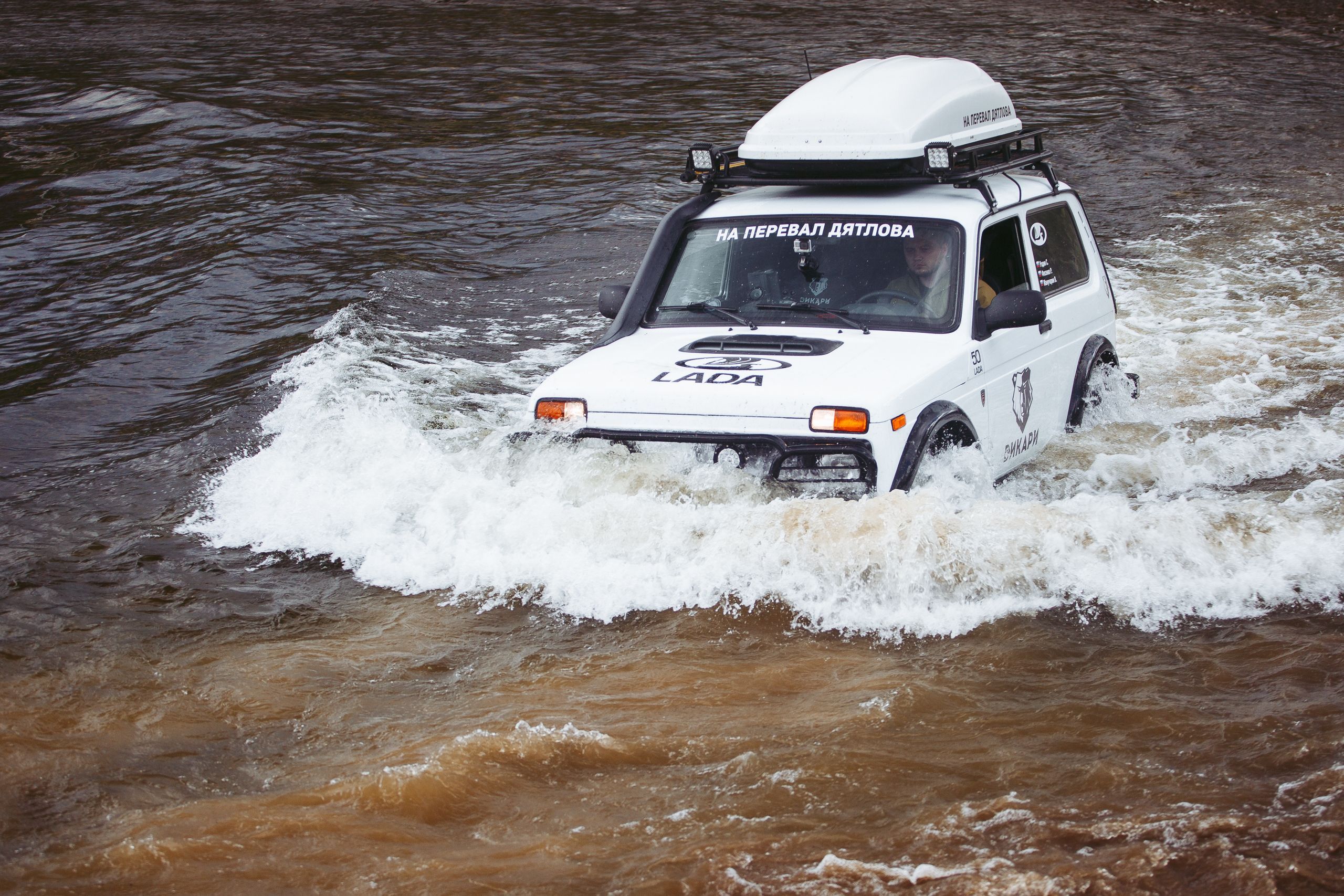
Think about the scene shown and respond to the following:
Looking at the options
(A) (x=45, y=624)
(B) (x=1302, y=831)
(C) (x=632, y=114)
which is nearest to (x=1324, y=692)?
(B) (x=1302, y=831)

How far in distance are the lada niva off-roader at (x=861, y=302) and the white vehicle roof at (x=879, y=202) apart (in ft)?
0.05

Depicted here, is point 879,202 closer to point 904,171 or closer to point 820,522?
point 904,171

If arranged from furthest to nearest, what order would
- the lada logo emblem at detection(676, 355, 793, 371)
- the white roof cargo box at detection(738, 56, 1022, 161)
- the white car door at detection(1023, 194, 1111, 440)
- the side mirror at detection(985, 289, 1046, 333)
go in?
1. the white car door at detection(1023, 194, 1111, 440)
2. the white roof cargo box at detection(738, 56, 1022, 161)
3. the side mirror at detection(985, 289, 1046, 333)
4. the lada logo emblem at detection(676, 355, 793, 371)

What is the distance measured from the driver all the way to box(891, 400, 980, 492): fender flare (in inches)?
25.5

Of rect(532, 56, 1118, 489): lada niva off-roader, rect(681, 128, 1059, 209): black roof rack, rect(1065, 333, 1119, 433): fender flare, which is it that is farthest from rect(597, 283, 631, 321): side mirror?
rect(1065, 333, 1119, 433): fender flare

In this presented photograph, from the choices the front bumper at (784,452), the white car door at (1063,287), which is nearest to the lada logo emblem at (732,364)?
the front bumper at (784,452)

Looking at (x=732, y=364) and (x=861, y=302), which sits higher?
(x=861, y=302)

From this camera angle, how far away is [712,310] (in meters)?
7.23

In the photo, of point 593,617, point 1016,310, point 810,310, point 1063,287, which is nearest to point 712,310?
point 810,310

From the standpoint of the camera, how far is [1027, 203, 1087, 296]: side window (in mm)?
7750

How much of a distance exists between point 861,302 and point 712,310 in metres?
0.77

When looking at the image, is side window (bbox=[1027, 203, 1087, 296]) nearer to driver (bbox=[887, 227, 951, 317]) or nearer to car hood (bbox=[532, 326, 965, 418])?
driver (bbox=[887, 227, 951, 317])

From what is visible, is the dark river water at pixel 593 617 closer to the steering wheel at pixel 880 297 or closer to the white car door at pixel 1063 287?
the white car door at pixel 1063 287

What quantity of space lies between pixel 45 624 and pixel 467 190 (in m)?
11.3
